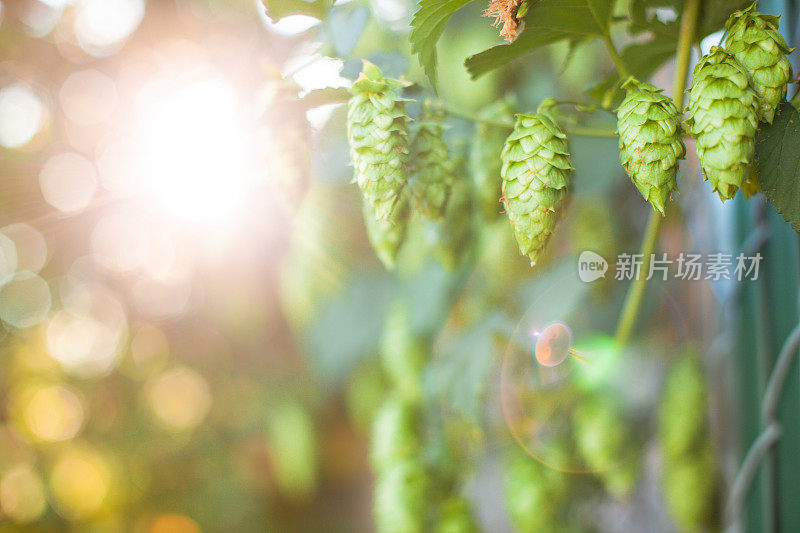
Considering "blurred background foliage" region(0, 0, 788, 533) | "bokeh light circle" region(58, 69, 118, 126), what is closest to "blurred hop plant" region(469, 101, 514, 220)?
"blurred background foliage" region(0, 0, 788, 533)

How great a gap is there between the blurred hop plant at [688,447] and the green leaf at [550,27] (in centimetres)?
66

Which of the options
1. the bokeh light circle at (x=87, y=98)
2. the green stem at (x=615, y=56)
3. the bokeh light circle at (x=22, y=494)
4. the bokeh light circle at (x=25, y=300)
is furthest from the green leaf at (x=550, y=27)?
the bokeh light circle at (x=22, y=494)

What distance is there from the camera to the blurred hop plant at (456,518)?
0.85 meters

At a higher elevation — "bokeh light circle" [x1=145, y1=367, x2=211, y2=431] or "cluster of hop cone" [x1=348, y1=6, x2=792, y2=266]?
"cluster of hop cone" [x1=348, y1=6, x2=792, y2=266]

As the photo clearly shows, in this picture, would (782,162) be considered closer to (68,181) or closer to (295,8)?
(295,8)

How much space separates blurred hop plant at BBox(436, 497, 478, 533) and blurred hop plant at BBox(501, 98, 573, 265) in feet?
1.91

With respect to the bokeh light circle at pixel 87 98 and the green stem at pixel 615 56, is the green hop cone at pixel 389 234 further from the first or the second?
the bokeh light circle at pixel 87 98

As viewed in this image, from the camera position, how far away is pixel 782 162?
39cm

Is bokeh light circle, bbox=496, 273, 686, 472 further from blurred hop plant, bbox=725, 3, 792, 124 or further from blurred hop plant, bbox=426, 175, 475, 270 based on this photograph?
blurred hop plant, bbox=725, 3, 792, 124

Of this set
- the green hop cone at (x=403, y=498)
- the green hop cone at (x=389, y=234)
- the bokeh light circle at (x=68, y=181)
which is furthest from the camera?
the bokeh light circle at (x=68, y=181)

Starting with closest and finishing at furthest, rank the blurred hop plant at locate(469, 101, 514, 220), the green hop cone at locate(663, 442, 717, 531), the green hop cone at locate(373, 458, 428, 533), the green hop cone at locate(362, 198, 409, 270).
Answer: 1. the green hop cone at locate(362, 198, 409, 270)
2. the blurred hop plant at locate(469, 101, 514, 220)
3. the green hop cone at locate(373, 458, 428, 533)
4. the green hop cone at locate(663, 442, 717, 531)

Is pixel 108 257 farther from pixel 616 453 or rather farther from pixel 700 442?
pixel 700 442

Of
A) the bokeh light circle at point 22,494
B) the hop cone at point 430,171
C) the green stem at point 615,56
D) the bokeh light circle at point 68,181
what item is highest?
the bokeh light circle at point 68,181

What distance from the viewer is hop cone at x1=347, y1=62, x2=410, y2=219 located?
0.45 metres
